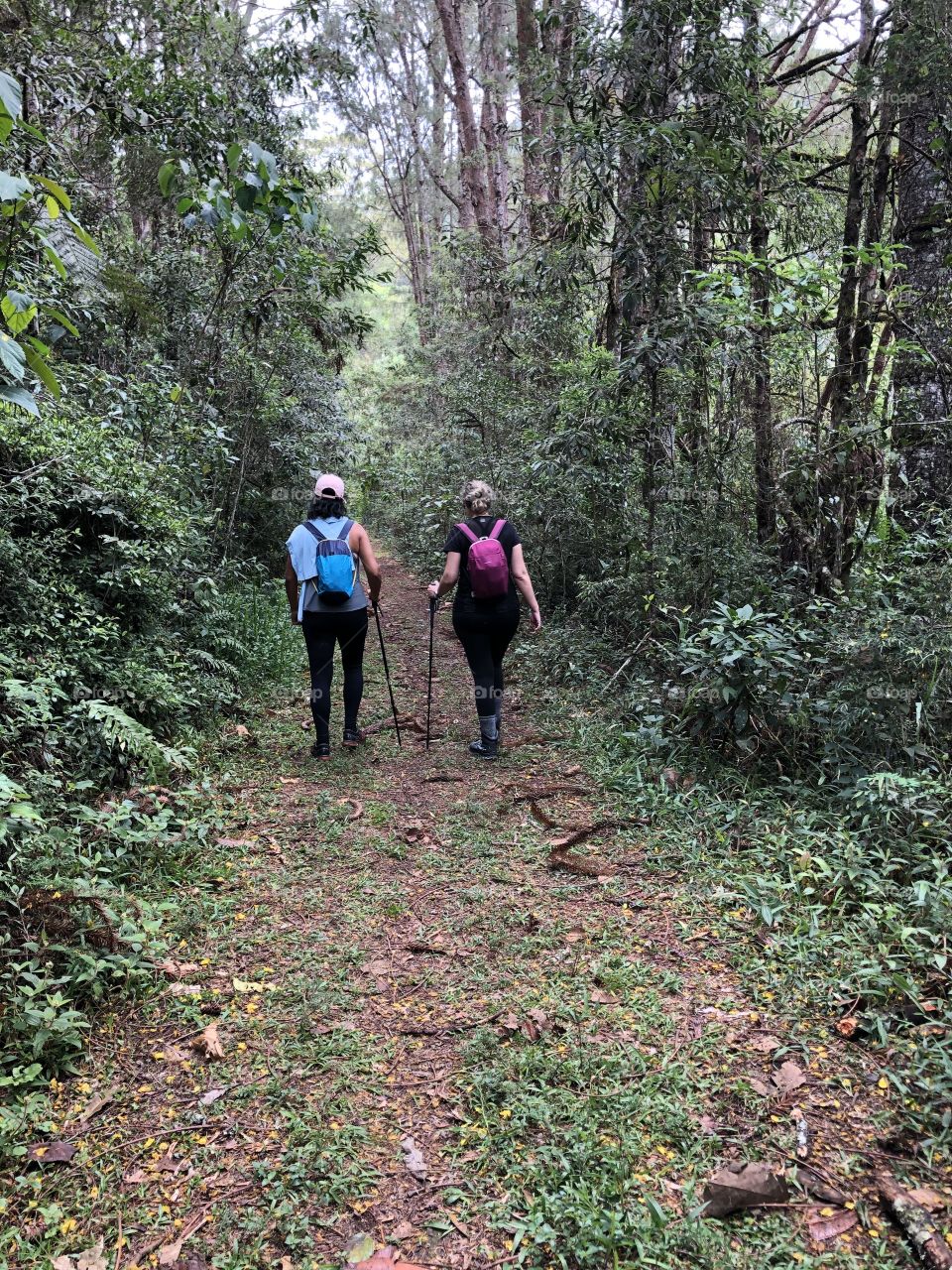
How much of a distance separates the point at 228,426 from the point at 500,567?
526cm

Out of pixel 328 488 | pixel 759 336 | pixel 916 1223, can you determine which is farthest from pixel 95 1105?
pixel 759 336

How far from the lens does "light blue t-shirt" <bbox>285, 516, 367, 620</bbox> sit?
5641 millimetres

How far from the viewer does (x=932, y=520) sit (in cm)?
487

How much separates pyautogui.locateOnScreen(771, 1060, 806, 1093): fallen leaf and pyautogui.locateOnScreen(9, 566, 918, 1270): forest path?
0.6 inches

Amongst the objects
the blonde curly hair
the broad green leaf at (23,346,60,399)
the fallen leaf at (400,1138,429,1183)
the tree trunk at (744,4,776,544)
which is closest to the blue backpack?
the blonde curly hair

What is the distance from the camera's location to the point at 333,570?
5.54 meters

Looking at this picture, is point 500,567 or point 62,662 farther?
point 500,567

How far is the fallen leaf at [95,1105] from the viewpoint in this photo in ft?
8.55

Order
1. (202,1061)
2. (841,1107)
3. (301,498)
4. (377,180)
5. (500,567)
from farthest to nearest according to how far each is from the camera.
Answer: (377,180) < (301,498) < (500,567) < (202,1061) < (841,1107)

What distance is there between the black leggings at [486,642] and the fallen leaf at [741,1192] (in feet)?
12.8

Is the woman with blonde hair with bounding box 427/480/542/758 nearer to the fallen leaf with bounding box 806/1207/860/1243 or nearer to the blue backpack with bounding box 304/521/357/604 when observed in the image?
the blue backpack with bounding box 304/521/357/604

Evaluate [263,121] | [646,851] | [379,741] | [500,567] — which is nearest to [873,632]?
[646,851]

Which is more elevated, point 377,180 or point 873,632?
point 377,180

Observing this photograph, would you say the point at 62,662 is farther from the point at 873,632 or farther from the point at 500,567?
the point at 873,632
